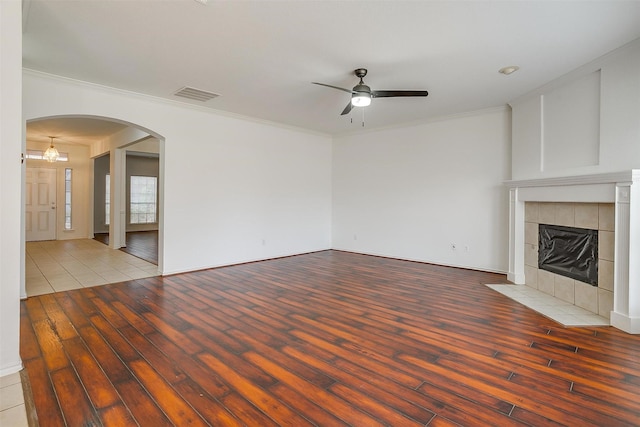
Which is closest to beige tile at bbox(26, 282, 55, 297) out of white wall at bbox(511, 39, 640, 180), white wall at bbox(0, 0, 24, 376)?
white wall at bbox(0, 0, 24, 376)

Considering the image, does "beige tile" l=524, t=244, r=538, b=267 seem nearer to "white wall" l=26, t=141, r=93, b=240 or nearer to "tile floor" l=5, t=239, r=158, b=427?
"tile floor" l=5, t=239, r=158, b=427

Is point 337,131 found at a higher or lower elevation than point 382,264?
higher

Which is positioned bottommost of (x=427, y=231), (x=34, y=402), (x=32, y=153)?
(x=34, y=402)

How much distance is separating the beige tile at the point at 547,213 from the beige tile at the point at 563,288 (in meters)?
0.74

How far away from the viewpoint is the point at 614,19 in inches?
109

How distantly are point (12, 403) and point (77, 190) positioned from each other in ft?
31.5

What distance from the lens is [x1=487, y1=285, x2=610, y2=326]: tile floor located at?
3.28m

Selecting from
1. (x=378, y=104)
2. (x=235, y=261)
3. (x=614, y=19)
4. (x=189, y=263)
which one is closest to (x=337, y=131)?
(x=378, y=104)

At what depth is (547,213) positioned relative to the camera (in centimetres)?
432

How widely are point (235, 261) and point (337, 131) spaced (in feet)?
12.5

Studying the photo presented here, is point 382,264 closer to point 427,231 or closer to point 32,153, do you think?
point 427,231

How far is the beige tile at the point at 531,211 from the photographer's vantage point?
14.9ft

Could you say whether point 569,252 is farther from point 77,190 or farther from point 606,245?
point 77,190

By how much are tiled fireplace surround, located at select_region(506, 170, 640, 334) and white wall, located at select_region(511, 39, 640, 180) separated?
24 centimetres
